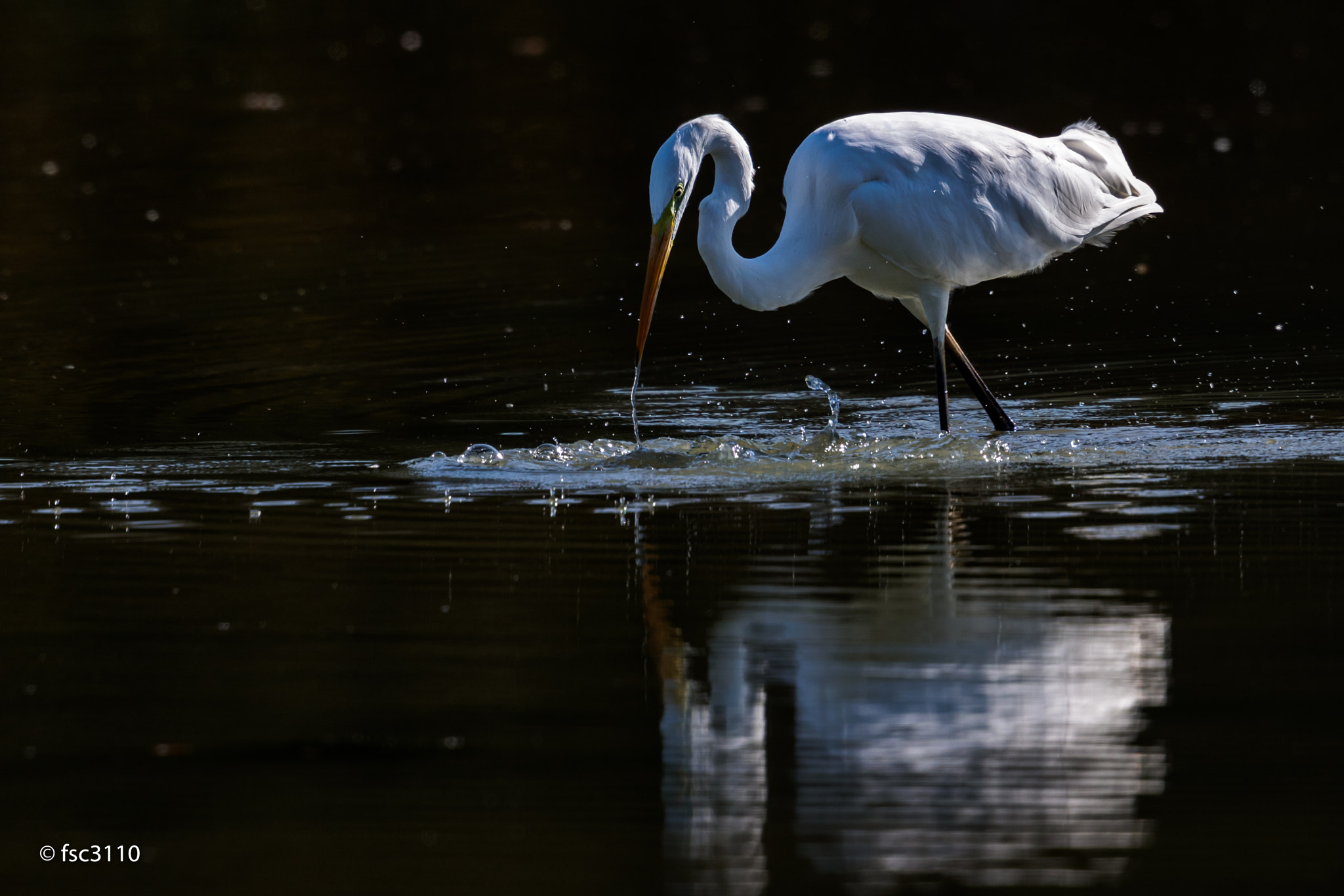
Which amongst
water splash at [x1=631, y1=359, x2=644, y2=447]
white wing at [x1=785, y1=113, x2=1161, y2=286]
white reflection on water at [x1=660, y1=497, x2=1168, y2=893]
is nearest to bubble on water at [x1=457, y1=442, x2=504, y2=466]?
water splash at [x1=631, y1=359, x2=644, y2=447]

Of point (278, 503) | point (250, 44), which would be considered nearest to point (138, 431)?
point (278, 503)

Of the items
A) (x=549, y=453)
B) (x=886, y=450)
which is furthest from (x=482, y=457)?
(x=886, y=450)

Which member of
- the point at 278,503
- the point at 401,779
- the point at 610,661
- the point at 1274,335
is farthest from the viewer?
the point at 1274,335

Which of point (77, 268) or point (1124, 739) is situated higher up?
point (77, 268)

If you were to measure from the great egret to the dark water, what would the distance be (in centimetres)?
68

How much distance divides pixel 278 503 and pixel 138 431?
1.82m

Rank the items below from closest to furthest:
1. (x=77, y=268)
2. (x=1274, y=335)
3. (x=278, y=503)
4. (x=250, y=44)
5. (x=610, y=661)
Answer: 1. (x=610, y=661)
2. (x=278, y=503)
3. (x=1274, y=335)
4. (x=77, y=268)
5. (x=250, y=44)

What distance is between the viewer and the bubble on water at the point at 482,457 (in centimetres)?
806

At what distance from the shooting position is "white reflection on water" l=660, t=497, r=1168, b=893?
396 centimetres

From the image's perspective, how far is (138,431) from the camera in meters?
9.01

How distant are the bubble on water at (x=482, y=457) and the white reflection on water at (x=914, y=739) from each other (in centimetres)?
233

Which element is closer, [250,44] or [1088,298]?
[1088,298]

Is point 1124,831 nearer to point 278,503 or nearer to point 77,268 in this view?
point 278,503

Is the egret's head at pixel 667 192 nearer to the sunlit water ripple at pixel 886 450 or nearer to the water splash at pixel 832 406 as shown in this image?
the sunlit water ripple at pixel 886 450
